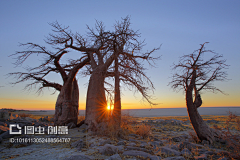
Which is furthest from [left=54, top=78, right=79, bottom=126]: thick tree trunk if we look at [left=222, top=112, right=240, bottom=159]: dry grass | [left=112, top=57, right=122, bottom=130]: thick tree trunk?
[left=222, top=112, right=240, bottom=159]: dry grass

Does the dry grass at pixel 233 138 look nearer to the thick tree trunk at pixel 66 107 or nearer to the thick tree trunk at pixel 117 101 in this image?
the thick tree trunk at pixel 117 101

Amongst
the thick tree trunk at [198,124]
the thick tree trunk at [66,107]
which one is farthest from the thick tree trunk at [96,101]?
the thick tree trunk at [198,124]

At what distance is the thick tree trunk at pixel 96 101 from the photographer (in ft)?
22.8

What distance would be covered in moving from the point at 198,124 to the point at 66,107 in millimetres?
6294

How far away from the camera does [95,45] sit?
7.25 m

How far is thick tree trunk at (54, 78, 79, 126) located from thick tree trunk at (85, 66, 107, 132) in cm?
150

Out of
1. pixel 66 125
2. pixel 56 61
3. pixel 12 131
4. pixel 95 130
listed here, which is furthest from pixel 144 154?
pixel 56 61

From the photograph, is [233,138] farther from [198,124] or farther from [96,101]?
[96,101]

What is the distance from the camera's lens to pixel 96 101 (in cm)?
721

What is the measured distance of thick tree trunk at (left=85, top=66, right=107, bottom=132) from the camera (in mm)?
6961

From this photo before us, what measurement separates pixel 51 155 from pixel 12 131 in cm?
292

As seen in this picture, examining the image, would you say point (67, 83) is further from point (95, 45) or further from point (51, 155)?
point (51, 155)

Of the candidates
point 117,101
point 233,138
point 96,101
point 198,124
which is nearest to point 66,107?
point 96,101

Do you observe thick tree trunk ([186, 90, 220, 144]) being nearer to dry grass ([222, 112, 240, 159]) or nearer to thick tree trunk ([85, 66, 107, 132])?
dry grass ([222, 112, 240, 159])
